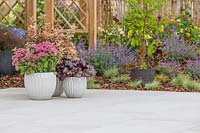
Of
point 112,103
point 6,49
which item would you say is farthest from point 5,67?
point 112,103

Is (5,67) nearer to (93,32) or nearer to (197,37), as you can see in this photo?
(93,32)

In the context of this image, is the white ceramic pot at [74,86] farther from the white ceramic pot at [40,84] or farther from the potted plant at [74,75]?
the white ceramic pot at [40,84]

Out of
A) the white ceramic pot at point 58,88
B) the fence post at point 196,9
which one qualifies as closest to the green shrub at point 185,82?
the white ceramic pot at point 58,88

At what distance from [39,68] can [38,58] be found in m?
0.14

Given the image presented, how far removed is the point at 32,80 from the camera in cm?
796

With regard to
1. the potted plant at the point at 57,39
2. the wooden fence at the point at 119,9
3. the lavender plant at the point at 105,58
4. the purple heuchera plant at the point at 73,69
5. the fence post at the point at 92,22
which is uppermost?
the wooden fence at the point at 119,9

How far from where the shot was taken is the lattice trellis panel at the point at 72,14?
42.6ft

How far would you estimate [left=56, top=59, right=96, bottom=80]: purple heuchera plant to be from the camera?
818 centimetres

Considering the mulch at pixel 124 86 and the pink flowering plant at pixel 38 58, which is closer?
the pink flowering plant at pixel 38 58

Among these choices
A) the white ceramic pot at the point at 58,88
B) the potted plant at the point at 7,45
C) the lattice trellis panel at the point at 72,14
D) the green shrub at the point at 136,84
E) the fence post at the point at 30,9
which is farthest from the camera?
the lattice trellis panel at the point at 72,14

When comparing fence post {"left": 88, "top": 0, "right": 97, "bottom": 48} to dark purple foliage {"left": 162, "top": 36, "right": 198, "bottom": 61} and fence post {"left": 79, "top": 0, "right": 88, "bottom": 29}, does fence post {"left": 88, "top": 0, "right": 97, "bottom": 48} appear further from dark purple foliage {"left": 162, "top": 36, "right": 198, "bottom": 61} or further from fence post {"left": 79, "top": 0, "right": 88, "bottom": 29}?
dark purple foliage {"left": 162, "top": 36, "right": 198, "bottom": 61}

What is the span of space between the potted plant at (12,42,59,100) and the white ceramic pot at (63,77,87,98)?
0.81 ft

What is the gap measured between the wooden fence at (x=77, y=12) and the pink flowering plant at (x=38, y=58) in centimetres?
310

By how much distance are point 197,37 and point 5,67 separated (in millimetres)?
4482
